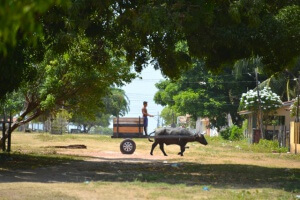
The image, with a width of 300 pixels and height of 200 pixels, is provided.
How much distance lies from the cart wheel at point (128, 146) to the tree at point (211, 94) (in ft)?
102

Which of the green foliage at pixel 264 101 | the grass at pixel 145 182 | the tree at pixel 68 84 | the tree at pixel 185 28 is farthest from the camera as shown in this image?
the green foliage at pixel 264 101

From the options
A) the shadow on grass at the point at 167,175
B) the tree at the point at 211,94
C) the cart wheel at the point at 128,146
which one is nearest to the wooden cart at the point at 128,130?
the cart wheel at the point at 128,146

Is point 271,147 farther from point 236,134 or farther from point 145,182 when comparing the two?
point 145,182

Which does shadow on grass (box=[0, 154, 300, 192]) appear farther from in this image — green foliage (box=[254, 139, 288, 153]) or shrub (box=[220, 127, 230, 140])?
shrub (box=[220, 127, 230, 140])

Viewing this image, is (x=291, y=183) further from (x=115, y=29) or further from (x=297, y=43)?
(x=115, y=29)

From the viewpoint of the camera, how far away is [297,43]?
15531mm

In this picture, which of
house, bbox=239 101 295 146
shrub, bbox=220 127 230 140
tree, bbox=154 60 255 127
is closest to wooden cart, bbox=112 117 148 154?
house, bbox=239 101 295 146

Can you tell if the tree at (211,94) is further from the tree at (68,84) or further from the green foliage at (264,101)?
the tree at (68,84)

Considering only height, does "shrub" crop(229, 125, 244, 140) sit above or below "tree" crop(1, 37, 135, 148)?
below

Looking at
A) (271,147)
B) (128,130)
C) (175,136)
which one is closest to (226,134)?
(271,147)

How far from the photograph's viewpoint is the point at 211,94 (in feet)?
200

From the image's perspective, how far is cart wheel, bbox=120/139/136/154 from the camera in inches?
1077

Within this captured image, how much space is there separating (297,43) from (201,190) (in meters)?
5.42

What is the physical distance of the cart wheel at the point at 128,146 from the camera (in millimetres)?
27359
